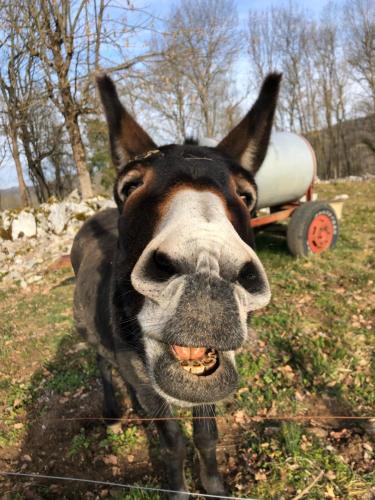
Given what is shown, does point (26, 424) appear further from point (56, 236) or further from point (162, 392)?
point (56, 236)

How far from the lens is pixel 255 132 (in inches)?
89.7

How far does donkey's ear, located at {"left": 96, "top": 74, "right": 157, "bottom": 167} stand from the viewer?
Result: 6.94 ft

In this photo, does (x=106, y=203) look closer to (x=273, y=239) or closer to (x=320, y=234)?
(x=273, y=239)

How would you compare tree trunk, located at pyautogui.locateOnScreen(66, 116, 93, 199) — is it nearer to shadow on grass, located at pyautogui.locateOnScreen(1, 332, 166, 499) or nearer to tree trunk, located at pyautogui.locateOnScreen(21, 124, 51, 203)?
shadow on grass, located at pyautogui.locateOnScreen(1, 332, 166, 499)

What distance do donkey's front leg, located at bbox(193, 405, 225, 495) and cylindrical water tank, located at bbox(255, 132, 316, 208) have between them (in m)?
4.55

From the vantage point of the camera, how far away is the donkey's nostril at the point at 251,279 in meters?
1.33

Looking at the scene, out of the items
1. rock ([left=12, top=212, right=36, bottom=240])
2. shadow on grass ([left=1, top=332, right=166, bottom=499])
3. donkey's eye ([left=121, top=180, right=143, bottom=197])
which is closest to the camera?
donkey's eye ([left=121, top=180, right=143, bottom=197])

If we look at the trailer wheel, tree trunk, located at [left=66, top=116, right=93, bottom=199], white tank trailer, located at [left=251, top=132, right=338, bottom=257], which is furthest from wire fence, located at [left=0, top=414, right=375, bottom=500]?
tree trunk, located at [left=66, top=116, right=93, bottom=199]

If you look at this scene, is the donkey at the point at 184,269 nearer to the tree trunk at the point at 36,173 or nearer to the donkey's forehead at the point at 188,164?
the donkey's forehead at the point at 188,164

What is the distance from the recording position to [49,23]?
44.3ft

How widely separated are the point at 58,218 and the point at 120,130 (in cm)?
1046

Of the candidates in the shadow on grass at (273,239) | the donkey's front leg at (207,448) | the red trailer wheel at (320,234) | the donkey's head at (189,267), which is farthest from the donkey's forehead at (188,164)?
the shadow on grass at (273,239)

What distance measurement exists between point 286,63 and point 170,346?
40.6m

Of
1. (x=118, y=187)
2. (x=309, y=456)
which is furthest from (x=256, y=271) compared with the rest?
(x=309, y=456)
